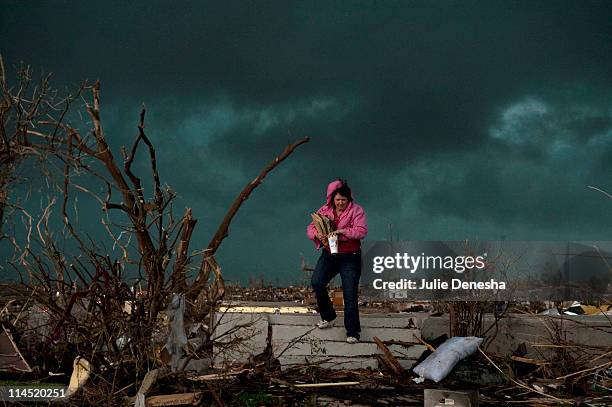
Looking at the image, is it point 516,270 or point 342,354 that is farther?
point 516,270

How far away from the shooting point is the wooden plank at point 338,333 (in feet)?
32.4

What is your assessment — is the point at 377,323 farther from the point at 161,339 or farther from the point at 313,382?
the point at 161,339

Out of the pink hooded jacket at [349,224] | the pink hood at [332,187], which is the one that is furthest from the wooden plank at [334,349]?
the pink hood at [332,187]

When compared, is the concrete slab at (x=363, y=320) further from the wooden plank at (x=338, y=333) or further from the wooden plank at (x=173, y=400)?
the wooden plank at (x=173, y=400)

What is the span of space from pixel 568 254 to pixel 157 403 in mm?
8822

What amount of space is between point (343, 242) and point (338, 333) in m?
1.59

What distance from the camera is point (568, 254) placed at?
12875mm

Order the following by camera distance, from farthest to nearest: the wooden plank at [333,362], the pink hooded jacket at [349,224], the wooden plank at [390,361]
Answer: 1. the wooden plank at [333,362]
2. the wooden plank at [390,361]
3. the pink hooded jacket at [349,224]

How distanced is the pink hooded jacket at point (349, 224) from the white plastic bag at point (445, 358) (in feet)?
6.18

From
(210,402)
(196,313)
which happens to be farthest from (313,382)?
(196,313)

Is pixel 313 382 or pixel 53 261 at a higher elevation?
pixel 53 261

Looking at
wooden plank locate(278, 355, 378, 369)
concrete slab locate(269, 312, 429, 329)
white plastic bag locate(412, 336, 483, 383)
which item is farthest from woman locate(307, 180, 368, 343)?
white plastic bag locate(412, 336, 483, 383)

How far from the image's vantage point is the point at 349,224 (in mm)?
8977

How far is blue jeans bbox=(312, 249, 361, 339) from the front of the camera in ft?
29.6
